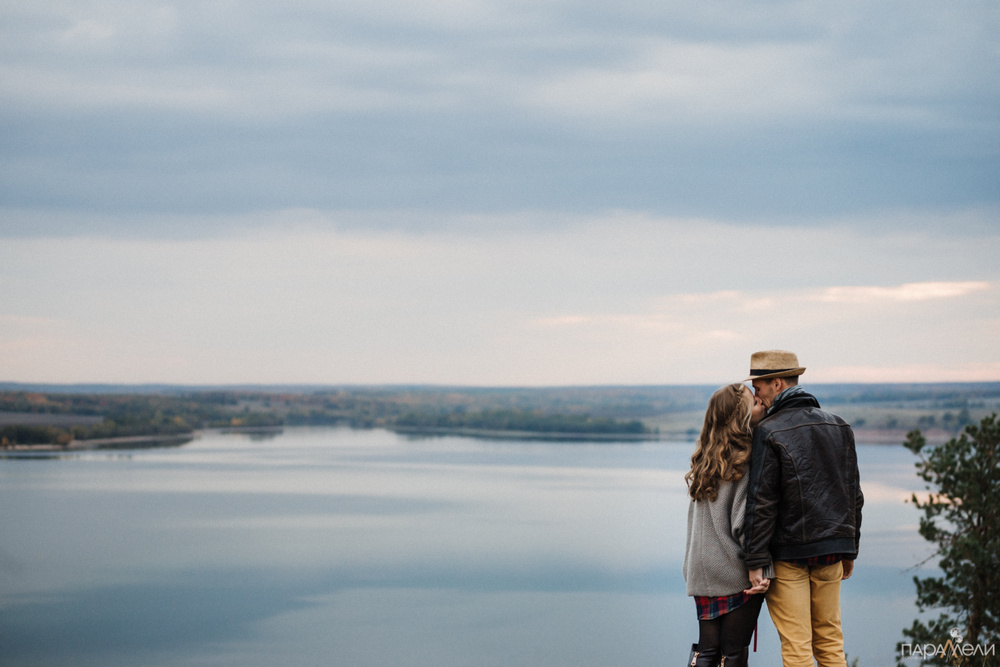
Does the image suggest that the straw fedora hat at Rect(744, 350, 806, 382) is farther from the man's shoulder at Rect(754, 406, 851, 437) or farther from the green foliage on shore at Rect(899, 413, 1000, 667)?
the green foliage on shore at Rect(899, 413, 1000, 667)


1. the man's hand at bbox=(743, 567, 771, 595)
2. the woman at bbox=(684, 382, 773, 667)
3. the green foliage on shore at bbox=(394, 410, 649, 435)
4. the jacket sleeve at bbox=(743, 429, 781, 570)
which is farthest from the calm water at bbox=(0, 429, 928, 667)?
the green foliage on shore at bbox=(394, 410, 649, 435)

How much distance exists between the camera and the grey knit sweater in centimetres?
292

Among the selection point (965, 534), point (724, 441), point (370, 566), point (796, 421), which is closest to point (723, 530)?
point (724, 441)

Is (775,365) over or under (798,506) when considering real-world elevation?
over

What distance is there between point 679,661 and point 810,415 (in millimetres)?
19550

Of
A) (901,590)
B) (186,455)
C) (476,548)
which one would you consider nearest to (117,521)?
(476,548)

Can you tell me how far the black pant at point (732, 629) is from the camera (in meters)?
2.98

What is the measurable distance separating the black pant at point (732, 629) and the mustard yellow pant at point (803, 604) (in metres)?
0.08

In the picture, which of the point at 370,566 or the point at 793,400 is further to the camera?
the point at 370,566

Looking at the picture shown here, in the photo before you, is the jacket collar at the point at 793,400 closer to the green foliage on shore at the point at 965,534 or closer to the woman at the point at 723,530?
the woman at the point at 723,530

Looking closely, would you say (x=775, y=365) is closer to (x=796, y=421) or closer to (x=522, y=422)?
(x=796, y=421)

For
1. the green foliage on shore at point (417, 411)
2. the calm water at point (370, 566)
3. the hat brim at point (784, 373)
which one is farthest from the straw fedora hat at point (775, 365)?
the green foliage on shore at point (417, 411)

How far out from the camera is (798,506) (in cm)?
283

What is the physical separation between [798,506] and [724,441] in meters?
0.32
